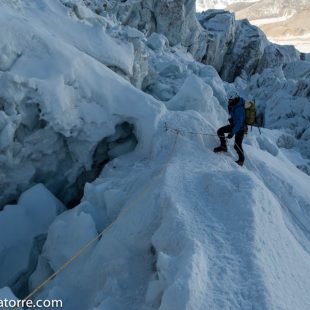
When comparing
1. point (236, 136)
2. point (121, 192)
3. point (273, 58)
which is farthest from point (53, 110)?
point (273, 58)

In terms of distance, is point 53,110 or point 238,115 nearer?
point 53,110

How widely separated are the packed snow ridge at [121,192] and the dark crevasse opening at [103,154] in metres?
0.02

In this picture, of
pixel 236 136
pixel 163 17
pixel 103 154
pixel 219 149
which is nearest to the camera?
pixel 219 149

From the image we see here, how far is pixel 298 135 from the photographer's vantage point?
21.6 metres

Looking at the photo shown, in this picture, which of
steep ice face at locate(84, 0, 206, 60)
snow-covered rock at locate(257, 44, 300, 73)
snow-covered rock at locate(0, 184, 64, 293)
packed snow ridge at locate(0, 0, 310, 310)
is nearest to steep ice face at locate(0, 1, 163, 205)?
packed snow ridge at locate(0, 0, 310, 310)

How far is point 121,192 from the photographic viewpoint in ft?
20.4

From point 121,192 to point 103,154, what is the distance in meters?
1.94

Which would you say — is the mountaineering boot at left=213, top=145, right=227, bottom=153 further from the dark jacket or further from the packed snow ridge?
the dark jacket

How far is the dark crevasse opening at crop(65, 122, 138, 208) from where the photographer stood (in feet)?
25.7

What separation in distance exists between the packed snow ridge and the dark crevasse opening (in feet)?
0.07

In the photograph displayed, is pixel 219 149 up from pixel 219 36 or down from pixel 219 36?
up

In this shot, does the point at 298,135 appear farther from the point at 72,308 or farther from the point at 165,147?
the point at 72,308

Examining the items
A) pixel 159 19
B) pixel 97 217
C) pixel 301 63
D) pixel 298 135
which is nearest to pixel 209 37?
pixel 159 19

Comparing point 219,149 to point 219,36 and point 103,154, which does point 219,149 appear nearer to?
point 103,154
